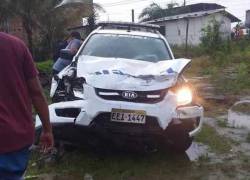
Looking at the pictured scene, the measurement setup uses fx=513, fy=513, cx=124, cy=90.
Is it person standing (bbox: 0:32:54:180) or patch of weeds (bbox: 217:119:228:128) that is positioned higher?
person standing (bbox: 0:32:54:180)

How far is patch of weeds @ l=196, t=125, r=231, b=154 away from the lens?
283 inches

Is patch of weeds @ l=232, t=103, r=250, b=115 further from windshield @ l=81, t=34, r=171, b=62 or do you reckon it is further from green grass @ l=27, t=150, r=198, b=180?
green grass @ l=27, t=150, r=198, b=180

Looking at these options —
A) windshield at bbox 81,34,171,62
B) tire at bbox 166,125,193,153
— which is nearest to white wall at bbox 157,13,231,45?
windshield at bbox 81,34,171,62

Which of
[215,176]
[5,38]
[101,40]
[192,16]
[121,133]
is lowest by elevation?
[192,16]

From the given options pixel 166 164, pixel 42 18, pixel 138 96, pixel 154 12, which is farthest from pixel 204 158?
pixel 154 12

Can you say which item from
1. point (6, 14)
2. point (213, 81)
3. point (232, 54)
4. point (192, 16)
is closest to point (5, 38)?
point (213, 81)

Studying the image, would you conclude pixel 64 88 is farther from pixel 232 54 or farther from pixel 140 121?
pixel 232 54

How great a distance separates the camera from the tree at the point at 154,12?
47.8m

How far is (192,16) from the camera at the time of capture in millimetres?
39656

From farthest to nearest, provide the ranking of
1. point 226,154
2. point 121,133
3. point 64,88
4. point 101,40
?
1. point 101,40
2. point 226,154
3. point 64,88
4. point 121,133

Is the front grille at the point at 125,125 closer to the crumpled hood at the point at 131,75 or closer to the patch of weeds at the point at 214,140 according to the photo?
the crumpled hood at the point at 131,75

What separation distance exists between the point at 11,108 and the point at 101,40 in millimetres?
4656

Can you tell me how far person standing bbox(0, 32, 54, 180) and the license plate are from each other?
2414 millimetres

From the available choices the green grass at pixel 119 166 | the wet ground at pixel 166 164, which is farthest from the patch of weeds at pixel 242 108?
the green grass at pixel 119 166
